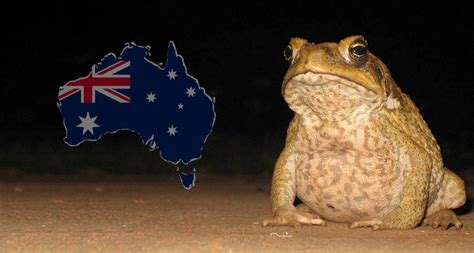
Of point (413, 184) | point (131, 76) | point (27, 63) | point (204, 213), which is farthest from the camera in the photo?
point (27, 63)

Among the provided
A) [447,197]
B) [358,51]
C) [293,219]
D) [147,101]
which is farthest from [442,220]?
[147,101]

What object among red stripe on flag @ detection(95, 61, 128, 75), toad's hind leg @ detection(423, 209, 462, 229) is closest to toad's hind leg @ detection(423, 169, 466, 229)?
toad's hind leg @ detection(423, 209, 462, 229)

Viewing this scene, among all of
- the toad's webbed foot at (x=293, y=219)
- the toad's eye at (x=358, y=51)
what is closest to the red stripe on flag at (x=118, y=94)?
the toad's webbed foot at (x=293, y=219)

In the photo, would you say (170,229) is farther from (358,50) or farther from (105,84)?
(105,84)

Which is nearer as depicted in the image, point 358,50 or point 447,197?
point 358,50

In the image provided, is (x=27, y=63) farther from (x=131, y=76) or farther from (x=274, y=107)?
(x=131, y=76)

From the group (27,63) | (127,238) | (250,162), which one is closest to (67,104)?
(250,162)

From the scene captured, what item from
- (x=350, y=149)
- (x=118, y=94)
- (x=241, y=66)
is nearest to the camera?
(x=350, y=149)

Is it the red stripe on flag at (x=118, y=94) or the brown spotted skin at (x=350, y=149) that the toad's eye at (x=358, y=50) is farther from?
the red stripe on flag at (x=118, y=94)
